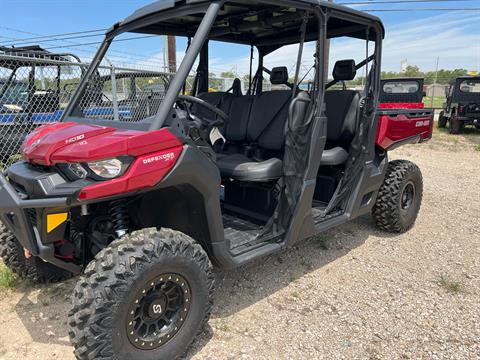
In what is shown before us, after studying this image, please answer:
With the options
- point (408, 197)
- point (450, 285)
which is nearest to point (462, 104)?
point (408, 197)

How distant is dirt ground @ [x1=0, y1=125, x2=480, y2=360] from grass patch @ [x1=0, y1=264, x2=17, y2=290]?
73mm

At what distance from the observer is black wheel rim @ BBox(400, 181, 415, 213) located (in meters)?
4.53

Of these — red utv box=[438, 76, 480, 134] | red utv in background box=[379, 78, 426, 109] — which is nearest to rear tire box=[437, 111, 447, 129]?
red utv box=[438, 76, 480, 134]

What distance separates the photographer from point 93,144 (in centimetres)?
214

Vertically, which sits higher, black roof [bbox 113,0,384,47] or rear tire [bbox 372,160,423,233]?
black roof [bbox 113,0,384,47]

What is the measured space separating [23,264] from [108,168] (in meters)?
1.60

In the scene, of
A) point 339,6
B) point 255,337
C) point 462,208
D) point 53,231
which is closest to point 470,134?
point 462,208

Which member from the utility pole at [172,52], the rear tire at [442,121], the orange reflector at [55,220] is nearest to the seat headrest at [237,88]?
the utility pole at [172,52]

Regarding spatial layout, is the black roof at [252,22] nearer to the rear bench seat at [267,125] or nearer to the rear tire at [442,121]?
the rear bench seat at [267,125]

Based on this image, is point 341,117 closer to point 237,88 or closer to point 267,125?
point 267,125

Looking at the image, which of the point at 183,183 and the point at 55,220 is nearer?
the point at 55,220

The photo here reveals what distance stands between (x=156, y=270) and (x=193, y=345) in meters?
0.71

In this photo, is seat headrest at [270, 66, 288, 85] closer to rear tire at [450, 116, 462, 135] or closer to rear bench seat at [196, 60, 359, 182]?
rear bench seat at [196, 60, 359, 182]

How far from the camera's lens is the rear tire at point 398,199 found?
4273 mm
